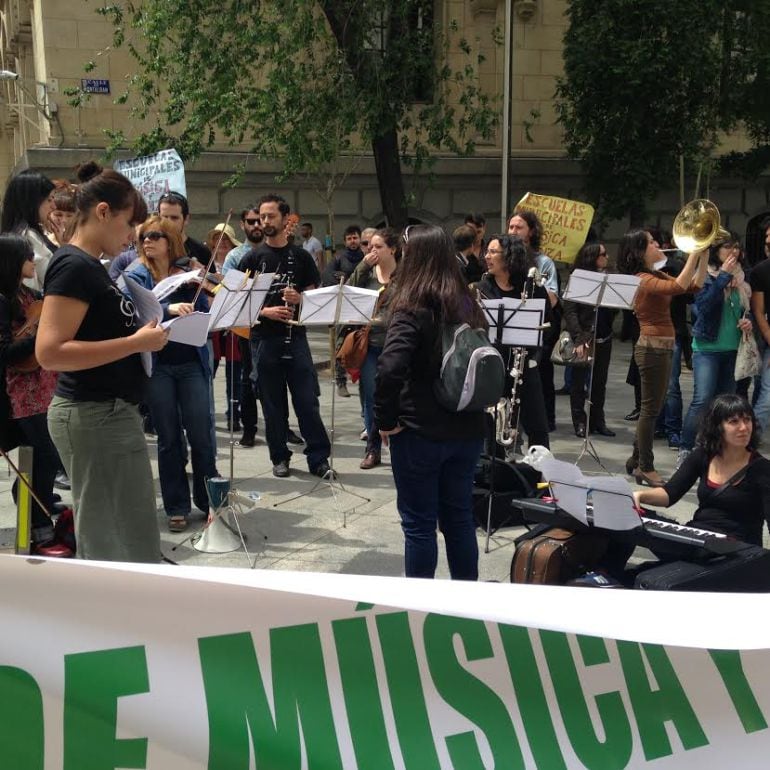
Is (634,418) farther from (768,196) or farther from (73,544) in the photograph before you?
(768,196)

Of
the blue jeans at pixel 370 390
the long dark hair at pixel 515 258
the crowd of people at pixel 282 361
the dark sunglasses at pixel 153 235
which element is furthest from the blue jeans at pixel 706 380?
the dark sunglasses at pixel 153 235

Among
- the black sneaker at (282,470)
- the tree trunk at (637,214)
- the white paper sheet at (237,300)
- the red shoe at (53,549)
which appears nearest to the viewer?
the red shoe at (53,549)

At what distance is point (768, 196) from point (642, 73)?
5.97 meters

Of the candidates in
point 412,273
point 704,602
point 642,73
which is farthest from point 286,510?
point 642,73

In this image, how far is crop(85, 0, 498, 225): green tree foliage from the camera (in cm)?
1273

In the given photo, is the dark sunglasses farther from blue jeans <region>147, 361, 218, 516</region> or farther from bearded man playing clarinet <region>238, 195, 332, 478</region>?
bearded man playing clarinet <region>238, 195, 332, 478</region>

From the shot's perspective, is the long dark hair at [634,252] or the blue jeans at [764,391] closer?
the long dark hair at [634,252]

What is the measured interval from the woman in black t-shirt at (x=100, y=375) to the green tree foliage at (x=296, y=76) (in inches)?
381

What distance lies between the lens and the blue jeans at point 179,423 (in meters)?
5.78

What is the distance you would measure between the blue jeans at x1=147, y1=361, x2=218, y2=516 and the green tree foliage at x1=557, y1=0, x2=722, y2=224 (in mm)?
11975

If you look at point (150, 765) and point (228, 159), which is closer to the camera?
point (150, 765)

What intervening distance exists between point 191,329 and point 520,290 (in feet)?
10.4

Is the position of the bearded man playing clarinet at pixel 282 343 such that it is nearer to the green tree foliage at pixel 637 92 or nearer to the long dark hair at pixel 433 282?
the long dark hair at pixel 433 282

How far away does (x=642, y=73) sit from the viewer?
615 inches
